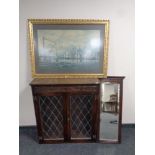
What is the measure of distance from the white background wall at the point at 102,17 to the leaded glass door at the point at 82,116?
65cm

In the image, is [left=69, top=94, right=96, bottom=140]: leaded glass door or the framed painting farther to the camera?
the framed painting

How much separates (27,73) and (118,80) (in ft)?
4.67

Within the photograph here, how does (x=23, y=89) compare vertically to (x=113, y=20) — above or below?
below

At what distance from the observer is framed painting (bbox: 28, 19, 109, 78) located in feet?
8.76

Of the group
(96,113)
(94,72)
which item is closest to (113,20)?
(94,72)

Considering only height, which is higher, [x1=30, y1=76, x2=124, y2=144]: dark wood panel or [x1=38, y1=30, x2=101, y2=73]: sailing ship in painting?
[x1=38, y1=30, x2=101, y2=73]: sailing ship in painting

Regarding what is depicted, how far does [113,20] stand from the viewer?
2.71 meters

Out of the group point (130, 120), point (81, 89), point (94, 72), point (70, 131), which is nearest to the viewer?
point (81, 89)

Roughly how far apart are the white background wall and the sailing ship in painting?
0.24m

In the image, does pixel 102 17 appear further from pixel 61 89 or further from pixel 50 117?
pixel 50 117

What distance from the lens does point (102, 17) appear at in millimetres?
2693

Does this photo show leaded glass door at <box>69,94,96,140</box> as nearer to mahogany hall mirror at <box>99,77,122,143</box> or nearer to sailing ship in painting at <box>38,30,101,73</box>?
mahogany hall mirror at <box>99,77,122,143</box>

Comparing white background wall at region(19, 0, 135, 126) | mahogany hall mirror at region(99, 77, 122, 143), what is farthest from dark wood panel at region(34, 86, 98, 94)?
white background wall at region(19, 0, 135, 126)
